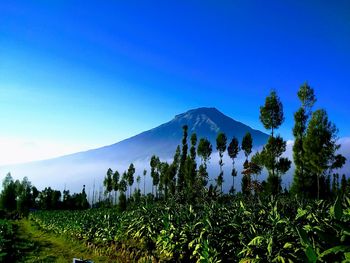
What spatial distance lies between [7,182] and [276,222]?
339 feet

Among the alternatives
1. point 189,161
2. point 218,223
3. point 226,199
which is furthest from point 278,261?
point 189,161

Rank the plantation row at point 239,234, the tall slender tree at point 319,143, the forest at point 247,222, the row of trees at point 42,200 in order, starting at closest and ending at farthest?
the plantation row at point 239,234 < the forest at point 247,222 < the tall slender tree at point 319,143 < the row of trees at point 42,200

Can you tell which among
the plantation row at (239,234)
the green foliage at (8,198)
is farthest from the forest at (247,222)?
the green foliage at (8,198)

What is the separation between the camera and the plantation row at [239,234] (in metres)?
4.62

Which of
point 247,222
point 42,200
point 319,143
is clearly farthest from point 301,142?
Answer: point 42,200

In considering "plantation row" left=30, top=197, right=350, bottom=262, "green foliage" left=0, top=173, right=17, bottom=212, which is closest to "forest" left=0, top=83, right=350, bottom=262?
"plantation row" left=30, top=197, right=350, bottom=262

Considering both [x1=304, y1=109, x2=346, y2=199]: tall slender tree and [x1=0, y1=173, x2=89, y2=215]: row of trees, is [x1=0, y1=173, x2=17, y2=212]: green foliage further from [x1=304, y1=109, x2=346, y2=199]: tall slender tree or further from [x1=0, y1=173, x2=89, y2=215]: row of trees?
[x1=304, y1=109, x2=346, y2=199]: tall slender tree

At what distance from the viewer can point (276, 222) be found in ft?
24.3

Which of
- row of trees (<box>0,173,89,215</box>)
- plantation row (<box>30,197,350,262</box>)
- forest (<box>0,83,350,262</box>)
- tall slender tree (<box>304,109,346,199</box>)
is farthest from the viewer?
row of trees (<box>0,173,89,215</box>)

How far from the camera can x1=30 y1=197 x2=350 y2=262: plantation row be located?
4621 millimetres

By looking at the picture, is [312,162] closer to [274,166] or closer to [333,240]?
[274,166]

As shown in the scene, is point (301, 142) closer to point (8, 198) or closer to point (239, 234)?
point (239, 234)

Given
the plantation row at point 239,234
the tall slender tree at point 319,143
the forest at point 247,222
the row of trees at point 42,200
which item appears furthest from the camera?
the row of trees at point 42,200

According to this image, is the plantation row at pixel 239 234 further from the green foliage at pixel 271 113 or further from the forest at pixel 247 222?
the green foliage at pixel 271 113
